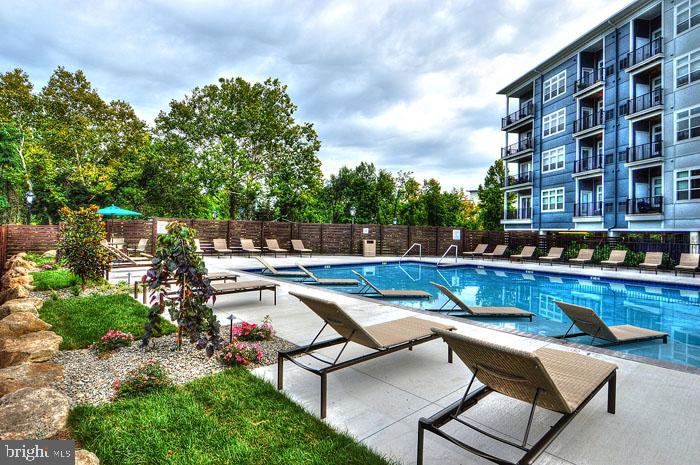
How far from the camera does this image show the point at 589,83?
794 inches

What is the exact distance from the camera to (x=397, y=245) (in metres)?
21.0

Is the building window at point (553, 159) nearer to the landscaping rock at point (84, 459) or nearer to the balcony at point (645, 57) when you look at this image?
the balcony at point (645, 57)

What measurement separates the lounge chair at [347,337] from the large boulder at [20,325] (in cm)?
311

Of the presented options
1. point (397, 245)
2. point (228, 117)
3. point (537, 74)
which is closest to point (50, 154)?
point (228, 117)

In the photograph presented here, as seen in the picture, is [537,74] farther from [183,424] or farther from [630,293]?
[183,424]

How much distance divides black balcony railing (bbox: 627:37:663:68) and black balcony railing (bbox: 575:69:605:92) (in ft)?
6.03

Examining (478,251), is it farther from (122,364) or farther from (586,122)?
(122,364)

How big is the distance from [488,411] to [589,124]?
22.8 meters

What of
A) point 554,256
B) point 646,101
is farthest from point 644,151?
point 554,256

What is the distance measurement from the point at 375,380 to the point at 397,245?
17.9 m

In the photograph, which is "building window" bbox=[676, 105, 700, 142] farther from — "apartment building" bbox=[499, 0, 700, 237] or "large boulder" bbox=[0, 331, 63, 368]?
"large boulder" bbox=[0, 331, 63, 368]

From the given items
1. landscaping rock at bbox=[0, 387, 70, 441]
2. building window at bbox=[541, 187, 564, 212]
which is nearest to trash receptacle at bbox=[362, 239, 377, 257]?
building window at bbox=[541, 187, 564, 212]

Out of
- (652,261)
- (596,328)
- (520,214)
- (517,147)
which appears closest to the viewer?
(596,328)

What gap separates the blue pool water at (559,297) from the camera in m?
6.09
